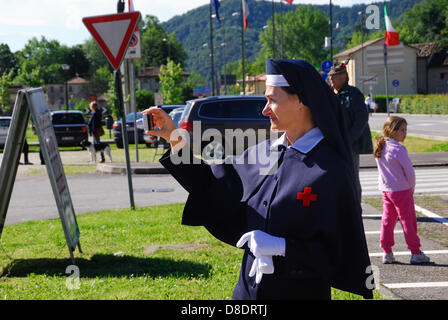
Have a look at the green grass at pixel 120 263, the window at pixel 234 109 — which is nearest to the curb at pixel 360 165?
the window at pixel 234 109

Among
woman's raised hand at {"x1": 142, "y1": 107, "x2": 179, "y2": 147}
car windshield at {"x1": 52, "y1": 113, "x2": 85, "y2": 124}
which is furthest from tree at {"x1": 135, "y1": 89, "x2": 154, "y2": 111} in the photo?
woman's raised hand at {"x1": 142, "y1": 107, "x2": 179, "y2": 147}

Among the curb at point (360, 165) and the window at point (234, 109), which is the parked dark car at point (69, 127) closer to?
the curb at point (360, 165)

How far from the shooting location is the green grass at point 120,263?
5105mm

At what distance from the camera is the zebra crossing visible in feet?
36.7

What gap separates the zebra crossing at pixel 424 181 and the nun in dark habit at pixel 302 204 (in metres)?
8.71

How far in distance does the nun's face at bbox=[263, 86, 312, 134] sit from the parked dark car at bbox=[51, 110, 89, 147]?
25.9 m

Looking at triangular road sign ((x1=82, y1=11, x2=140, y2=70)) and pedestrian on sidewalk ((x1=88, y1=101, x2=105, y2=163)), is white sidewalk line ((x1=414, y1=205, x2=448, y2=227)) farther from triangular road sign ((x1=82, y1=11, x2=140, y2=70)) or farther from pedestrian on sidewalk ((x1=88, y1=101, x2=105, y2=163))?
pedestrian on sidewalk ((x1=88, y1=101, x2=105, y2=163))

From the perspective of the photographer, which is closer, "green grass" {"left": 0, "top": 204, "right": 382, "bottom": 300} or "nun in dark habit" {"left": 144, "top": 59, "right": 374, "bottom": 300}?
"nun in dark habit" {"left": 144, "top": 59, "right": 374, "bottom": 300}

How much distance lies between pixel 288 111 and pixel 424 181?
35.4ft

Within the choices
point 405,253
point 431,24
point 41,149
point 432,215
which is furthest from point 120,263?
point 431,24

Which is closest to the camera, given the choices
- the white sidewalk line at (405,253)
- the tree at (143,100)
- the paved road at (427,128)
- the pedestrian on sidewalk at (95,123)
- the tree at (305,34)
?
the white sidewalk line at (405,253)

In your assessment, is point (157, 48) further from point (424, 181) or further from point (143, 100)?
point (424, 181)

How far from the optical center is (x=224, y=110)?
17.4 meters
